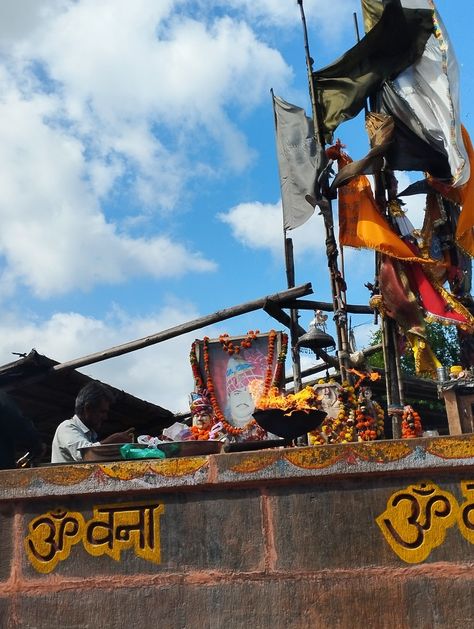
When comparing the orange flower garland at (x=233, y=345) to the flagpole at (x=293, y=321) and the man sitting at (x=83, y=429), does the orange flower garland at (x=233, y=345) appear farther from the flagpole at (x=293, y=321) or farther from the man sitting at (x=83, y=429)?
the man sitting at (x=83, y=429)

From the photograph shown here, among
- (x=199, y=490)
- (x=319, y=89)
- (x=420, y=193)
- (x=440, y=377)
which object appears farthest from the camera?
(x=319, y=89)

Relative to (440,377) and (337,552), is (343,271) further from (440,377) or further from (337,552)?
(337,552)

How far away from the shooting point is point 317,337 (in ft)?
31.0

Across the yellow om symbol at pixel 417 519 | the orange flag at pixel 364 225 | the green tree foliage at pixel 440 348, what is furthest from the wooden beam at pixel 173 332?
Result: the green tree foliage at pixel 440 348

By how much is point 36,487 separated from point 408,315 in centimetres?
568

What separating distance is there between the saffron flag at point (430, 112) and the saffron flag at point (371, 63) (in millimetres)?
133

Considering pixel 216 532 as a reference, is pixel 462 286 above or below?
above

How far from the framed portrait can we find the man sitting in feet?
10.2

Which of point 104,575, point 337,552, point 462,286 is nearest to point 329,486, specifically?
point 337,552

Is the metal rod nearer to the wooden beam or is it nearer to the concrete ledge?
the wooden beam

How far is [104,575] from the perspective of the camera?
12.5 feet

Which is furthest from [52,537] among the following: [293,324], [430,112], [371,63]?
[371,63]

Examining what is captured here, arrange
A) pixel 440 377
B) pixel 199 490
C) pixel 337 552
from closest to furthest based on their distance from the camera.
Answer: pixel 337 552, pixel 199 490, pixel 440 377

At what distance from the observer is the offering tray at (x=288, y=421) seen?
4289 millimetres
